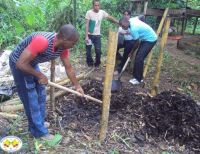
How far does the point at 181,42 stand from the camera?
10.6 metres

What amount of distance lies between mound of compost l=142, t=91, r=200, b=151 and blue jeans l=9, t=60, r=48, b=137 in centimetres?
167

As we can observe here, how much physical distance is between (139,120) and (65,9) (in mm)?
5637

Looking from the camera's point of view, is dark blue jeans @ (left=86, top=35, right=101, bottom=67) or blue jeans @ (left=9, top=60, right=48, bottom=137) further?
dark blue jeans @ (left=86, top=35, right=101, bottom=67)

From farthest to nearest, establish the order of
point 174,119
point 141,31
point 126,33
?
point 126,33
point 141,31
point 174,119

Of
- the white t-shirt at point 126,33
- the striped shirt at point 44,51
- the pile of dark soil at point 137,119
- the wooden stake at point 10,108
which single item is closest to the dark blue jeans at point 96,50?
the white t-shirt at point 126,33

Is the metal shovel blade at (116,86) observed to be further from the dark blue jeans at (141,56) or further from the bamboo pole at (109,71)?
the bamboo pole at (109,71)

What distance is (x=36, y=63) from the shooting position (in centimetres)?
393

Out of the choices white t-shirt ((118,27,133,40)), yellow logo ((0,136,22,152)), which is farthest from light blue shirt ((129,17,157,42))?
yellow logo ((0,136,22,152))

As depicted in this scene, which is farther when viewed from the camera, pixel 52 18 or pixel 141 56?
pixel 52 18

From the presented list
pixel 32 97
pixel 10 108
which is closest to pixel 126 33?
pixel 10 108

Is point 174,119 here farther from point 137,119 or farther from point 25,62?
point 25,62

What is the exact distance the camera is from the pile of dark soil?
15.8 feet

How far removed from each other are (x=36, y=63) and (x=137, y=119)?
79.5 inches

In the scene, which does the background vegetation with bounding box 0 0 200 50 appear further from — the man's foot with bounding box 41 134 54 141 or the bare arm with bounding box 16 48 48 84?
the bare arm with bounding box 16 48 48 84
